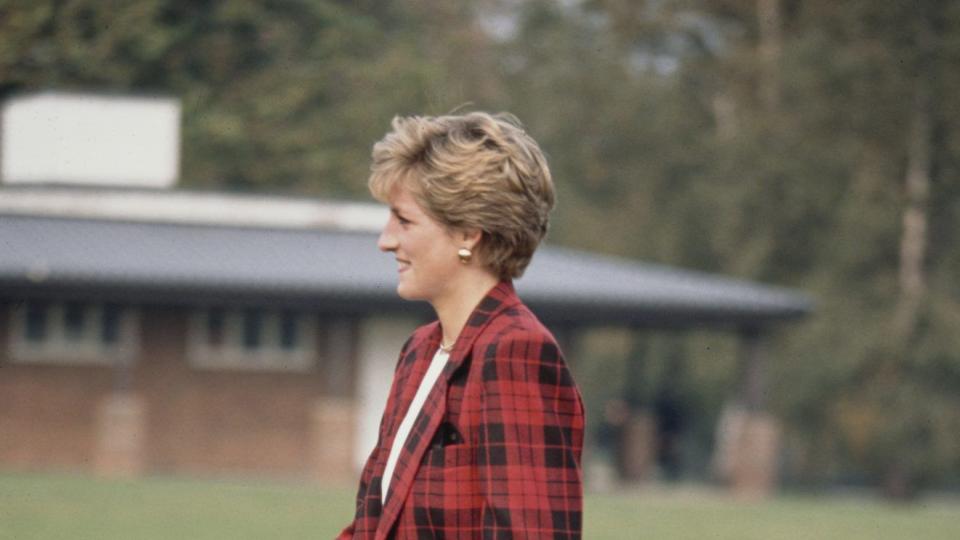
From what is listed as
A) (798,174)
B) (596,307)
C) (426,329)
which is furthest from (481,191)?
(798,174)

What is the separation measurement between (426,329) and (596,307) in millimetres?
26926

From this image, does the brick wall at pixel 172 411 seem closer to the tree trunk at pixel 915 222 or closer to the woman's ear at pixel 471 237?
the tree trunk at pixel 915 222

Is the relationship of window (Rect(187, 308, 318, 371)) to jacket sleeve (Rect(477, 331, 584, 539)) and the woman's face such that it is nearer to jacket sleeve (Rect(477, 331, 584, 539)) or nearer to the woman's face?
the woman's face

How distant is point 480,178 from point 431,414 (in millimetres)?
454

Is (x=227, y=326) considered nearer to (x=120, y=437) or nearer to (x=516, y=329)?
(x=120, y=437)

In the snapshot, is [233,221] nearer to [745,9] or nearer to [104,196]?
[104,196]

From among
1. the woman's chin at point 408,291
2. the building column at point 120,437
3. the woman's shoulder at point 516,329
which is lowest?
the building column at point 120,437

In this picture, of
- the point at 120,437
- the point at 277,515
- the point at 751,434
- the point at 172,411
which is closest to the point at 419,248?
the point at 277,515

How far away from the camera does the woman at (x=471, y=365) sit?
143 inches

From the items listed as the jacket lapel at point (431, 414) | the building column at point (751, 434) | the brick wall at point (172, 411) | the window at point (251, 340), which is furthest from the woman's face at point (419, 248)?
the window at point (251, 340)

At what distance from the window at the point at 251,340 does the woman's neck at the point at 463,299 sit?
2848cm

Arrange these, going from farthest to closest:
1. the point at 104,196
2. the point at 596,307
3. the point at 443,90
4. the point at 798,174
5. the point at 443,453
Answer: the point at 798,174 < the point at 443,90 < the point at 104,196 < the point at 596,307 < the point at 443,453

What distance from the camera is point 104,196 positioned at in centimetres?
3291

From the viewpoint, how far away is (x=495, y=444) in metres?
3.64
